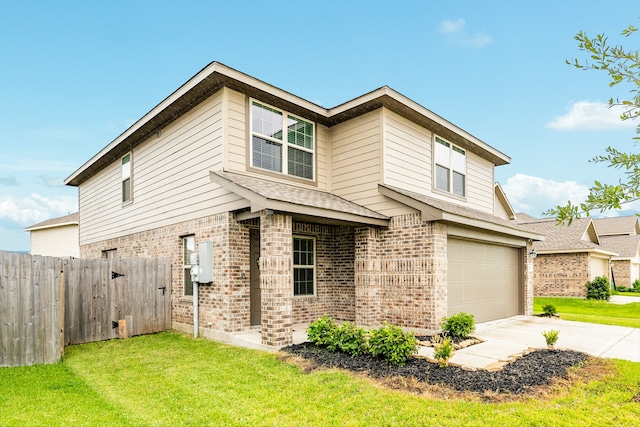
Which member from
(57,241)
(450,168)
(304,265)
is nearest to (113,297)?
(304,265)

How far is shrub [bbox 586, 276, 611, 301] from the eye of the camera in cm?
2000

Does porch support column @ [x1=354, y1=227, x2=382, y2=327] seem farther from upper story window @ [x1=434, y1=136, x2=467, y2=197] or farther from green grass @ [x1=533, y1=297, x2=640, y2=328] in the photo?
green grass @ [x1=533, y1=297, x2=640, y2=328]

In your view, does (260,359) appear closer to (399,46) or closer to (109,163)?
(109,163)

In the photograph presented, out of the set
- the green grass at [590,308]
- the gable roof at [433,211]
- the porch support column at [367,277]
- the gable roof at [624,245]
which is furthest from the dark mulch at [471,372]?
the gable roof at [624,245]

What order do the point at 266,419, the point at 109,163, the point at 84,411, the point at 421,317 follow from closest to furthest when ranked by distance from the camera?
the point at 266,419 < the point at 84,411 < the point at 421,317 < the point at 109,163

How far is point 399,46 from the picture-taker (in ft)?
49.0

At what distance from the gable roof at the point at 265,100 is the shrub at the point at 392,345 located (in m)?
5.59

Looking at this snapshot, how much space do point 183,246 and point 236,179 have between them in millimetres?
3180

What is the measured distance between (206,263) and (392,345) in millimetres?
4666

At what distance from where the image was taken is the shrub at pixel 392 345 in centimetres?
637

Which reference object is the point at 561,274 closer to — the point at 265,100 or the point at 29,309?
the point at 265,100

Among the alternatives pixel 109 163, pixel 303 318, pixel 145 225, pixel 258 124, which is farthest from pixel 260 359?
pixel 109 163

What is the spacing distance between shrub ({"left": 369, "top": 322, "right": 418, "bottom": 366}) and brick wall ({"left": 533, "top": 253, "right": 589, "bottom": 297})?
60.9 feet

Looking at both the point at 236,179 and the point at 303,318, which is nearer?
the point at 236,179
